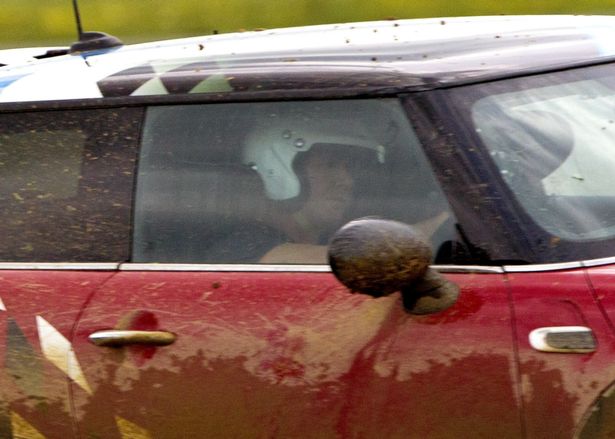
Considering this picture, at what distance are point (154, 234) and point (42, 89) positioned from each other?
0.58 m

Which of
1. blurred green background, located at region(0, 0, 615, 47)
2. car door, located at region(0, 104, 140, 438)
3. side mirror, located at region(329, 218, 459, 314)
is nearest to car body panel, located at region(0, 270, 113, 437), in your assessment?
car door, located at region(0, 104, 140, 438)

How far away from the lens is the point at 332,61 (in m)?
3.26

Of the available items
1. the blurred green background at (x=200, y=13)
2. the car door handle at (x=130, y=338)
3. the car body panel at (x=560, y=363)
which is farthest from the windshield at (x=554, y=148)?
the blurred green background at (x=200, y=13)

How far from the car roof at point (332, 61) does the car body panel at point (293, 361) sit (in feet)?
1.54

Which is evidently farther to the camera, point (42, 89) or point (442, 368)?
point (42, 89)

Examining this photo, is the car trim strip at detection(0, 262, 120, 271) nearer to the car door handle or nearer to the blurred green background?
the car door handle

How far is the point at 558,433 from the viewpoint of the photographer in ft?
9.01

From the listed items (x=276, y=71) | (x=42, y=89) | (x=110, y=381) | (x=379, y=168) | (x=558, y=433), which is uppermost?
(x=42, y=89)

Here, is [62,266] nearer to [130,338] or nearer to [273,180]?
[130,338]

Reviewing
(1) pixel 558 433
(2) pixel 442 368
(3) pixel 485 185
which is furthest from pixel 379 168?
(1) pixel 558 433

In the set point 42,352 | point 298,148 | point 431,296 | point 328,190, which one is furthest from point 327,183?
point 42,352

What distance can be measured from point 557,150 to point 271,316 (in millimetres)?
764

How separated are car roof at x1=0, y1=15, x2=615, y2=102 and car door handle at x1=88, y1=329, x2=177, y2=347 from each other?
61 centimetres

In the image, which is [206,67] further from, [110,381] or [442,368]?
[442,368]
